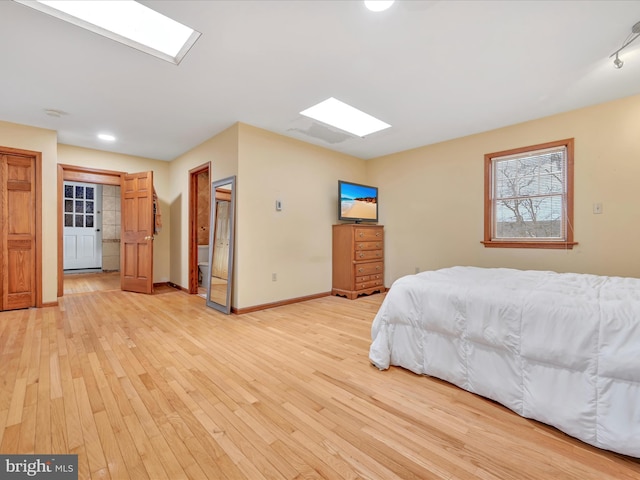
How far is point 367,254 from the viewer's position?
4.73m

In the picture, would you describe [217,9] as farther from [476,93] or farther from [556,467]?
[556,467]

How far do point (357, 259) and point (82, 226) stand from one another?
23.9 ft

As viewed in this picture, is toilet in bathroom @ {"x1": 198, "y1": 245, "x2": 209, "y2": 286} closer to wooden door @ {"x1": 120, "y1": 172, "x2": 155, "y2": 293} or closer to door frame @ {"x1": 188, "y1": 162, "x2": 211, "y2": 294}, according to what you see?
door frame @ {"x1": 188, "y1": 162, "x2": 211, "y2": 294}

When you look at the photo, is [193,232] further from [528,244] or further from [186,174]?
[528,244]

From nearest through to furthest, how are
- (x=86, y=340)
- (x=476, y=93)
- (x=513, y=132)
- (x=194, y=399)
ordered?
(x=194, y=399)
(x=86, y=340)
(x=476, y=93)
(x=513, y=132)

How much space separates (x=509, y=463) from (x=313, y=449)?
2.92 ft

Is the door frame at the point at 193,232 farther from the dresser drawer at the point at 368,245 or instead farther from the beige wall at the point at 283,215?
the dresser drawer at the point at 368,245

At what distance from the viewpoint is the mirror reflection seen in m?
3.70

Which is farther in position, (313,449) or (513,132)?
(513,132)

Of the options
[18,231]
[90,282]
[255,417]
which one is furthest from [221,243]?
[90,282]

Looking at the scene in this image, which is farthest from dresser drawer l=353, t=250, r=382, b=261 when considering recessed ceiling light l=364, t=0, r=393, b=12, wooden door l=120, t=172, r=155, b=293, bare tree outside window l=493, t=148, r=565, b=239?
wooden door l=120, t=172, r=155, b=293

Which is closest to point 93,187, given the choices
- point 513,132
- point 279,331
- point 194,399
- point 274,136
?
point 274,136

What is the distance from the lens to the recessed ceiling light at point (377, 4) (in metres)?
1.72

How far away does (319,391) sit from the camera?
184 cm
